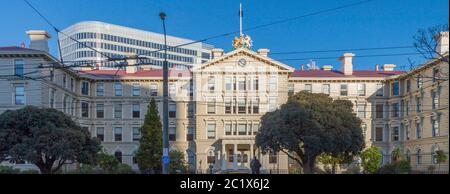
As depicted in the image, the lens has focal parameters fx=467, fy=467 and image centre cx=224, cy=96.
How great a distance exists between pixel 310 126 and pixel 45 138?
8.86 m

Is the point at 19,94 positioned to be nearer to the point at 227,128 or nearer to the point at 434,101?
the point at 227,128

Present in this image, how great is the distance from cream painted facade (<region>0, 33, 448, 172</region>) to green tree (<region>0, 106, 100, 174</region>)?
436mm

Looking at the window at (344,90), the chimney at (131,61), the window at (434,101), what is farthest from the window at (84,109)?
the window at (434,101)

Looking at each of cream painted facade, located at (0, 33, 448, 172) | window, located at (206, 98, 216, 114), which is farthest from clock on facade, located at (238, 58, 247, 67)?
window, located at (206, 98, 216, 114)

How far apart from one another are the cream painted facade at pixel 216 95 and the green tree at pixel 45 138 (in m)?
0.44

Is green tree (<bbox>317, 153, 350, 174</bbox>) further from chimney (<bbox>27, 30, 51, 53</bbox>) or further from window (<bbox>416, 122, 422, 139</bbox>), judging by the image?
chimney (<bbox>27, 30, 51, 53</bbox>)

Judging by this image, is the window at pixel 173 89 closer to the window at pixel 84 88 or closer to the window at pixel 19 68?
the window at pixel 84 88

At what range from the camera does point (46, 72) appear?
1138cm

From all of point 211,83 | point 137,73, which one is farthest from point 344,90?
point 137,73

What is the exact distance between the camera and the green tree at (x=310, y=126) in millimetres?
14703

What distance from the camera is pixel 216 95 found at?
15.4 meters

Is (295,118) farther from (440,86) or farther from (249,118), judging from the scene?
(440,86)

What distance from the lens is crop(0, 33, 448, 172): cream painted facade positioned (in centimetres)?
1134
